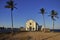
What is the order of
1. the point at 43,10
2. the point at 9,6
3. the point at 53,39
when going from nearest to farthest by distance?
1. the point at 53,39
2. the point at 9,6
3. the point at 43,10

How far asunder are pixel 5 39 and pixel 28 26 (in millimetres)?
49237

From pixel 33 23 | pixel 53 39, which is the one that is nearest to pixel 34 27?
pixel 33 23

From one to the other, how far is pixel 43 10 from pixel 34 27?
11.2 m

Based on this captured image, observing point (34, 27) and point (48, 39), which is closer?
point (48, 39)

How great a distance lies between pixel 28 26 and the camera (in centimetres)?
10025

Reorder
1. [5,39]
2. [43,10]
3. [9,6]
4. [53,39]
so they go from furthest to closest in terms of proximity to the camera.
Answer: [43,10], [9,6], [53,39], [5,39]

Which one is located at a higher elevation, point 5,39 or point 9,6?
point 9,6

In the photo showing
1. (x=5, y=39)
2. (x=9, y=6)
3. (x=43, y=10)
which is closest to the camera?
(x=5, y=39)

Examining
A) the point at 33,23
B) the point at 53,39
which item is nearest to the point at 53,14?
the point at 33,23

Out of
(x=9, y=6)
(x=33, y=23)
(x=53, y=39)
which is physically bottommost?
(x=53, y=39)

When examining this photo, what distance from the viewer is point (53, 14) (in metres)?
99.8

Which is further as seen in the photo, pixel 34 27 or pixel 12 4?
pixel 34 27

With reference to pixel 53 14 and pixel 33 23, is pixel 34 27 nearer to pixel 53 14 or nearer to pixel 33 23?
pixel 33 23

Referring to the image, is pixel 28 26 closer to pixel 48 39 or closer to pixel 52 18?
pixel 52 18
